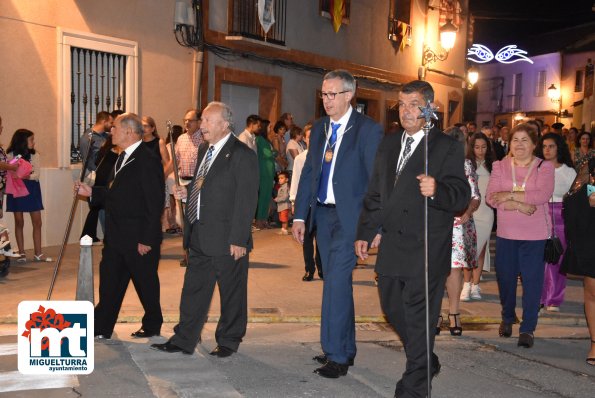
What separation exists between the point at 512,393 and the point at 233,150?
2759mm

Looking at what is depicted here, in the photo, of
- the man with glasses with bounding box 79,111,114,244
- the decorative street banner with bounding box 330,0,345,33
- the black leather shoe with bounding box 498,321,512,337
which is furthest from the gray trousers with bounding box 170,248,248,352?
the decorative street banner with bounding box 330,0,345,33

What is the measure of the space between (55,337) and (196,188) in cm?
172

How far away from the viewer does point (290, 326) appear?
826cm

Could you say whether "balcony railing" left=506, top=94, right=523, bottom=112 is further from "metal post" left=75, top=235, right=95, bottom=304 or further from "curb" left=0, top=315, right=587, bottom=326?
"metal post" left=75, top=235, right=95, bottom=304

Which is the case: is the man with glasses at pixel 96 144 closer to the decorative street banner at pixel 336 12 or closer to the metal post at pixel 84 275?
the metal post at pixel 84 275

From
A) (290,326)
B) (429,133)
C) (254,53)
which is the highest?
(254,53)

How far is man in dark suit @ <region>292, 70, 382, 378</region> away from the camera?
6270 millimetres

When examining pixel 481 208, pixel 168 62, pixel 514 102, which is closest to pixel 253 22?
pixel 168 62

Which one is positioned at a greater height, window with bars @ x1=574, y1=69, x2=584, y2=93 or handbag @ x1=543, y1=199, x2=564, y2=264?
window with bars @ x1=574, y1=69, x2=584, y2=93

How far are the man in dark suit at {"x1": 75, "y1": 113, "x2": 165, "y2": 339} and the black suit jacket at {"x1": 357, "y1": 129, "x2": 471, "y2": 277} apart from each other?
222 centimetres

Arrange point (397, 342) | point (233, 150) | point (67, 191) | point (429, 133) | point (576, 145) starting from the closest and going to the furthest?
point (429, 133) < point (233, 150) < point (397, 342) < point (67, 191) < point (576, 145)

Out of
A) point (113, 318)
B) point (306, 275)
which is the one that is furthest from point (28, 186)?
point (113, 318)

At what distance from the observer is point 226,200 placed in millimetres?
6723

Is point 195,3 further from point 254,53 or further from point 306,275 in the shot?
point 306,275
